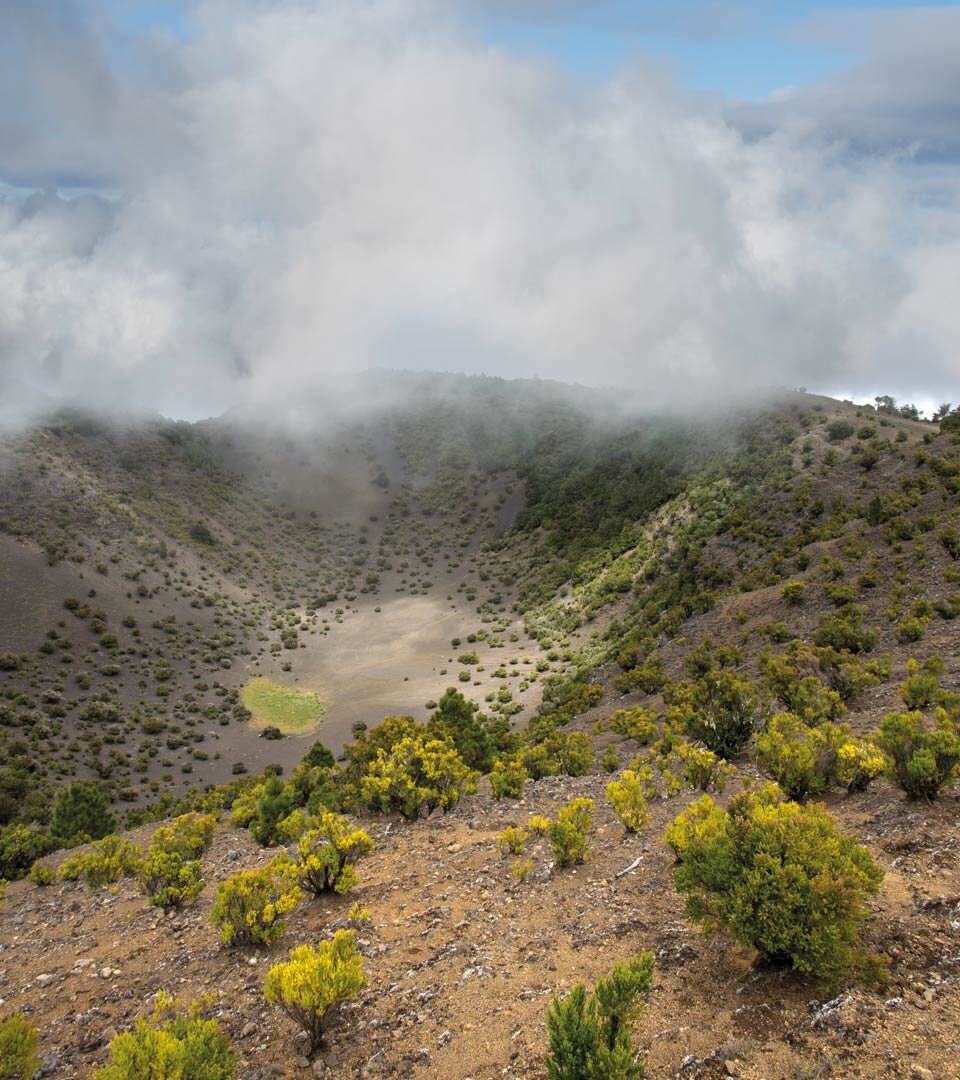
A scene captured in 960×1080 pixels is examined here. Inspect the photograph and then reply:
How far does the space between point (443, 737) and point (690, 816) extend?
42.3ft

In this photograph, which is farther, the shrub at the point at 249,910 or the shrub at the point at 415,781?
the shrub at the point at 415,781

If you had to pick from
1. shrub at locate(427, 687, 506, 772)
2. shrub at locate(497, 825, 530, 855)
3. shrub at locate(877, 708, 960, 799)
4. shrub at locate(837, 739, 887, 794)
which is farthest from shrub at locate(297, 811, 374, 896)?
shrub at locate(427, 687, 506, 772)

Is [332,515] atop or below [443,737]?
atop

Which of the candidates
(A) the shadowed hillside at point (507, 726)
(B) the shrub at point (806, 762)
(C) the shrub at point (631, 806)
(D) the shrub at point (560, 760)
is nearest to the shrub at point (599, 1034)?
(A) the shadowed hillside at point (507, 726)

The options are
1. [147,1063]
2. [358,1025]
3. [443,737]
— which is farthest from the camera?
[443,737]

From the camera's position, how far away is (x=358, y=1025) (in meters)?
6.95

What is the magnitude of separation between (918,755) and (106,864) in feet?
54.7

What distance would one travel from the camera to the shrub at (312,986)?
630 centimetres

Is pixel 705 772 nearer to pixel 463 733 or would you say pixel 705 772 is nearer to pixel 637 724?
pixel 637 724

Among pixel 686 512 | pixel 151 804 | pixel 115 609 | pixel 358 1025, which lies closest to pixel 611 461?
pixel 686 512

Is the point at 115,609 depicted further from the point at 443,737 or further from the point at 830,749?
the point at 830,749

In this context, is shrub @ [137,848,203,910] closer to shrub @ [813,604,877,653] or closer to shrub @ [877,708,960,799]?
shrub @ [877,708,960,799]

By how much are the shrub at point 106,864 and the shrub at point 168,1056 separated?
10.1 metres

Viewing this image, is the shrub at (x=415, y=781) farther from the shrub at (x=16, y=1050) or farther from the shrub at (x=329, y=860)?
the shrub at (x=16, y=1050)
